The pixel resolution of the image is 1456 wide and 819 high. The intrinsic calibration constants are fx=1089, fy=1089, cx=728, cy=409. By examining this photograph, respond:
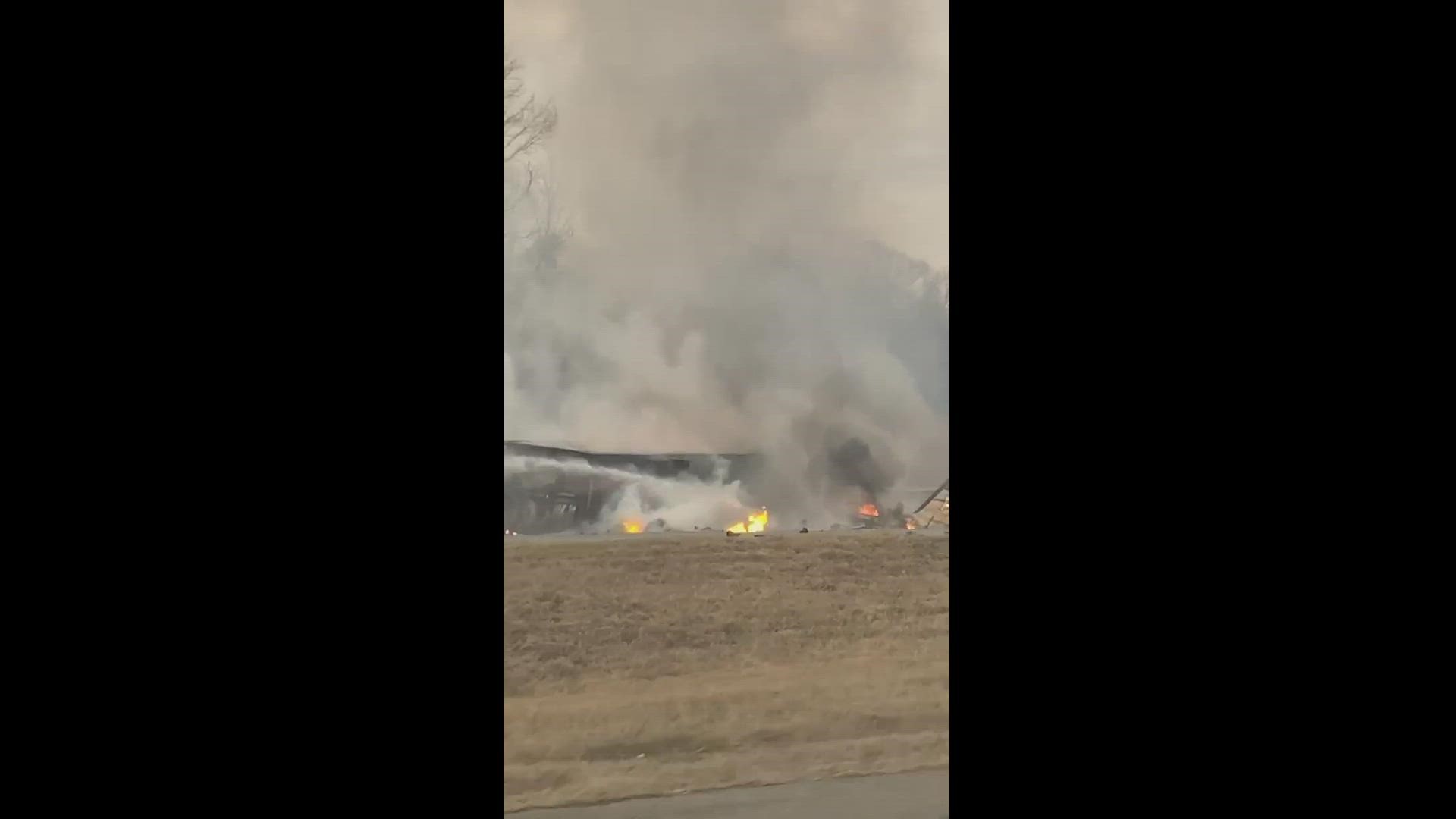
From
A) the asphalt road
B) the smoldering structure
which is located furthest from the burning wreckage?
the asphalt road

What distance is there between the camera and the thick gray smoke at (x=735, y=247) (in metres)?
2.37

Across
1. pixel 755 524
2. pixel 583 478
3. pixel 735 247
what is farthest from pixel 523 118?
pixel 755 524

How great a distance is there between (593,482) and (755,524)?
38 cm

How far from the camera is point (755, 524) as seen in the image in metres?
2.49

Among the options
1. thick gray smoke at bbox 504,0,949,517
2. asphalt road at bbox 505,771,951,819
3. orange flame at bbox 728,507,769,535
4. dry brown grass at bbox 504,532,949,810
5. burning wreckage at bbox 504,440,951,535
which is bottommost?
asphalt road at bbox 505,771,951,819

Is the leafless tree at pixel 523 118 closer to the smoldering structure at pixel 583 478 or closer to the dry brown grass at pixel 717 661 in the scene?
the smoldering structure at pixel 583 478

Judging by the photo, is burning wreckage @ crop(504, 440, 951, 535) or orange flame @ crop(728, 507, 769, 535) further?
orange flame @ crop(728, 507, 769, 535)

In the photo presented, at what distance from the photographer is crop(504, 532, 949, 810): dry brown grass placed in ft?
7.62

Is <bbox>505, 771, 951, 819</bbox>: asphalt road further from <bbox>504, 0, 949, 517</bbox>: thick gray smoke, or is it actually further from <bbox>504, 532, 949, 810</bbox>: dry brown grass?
<bbox>504, 0, 949, 517</bbox>: thick gray smoke

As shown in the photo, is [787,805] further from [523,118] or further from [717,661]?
[523,118]

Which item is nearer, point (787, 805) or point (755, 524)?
point (787, 805)

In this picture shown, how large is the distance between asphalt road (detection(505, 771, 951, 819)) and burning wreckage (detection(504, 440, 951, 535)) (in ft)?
1.89
